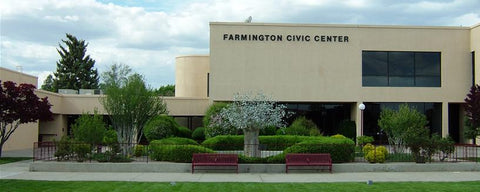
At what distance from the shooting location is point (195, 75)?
44.9m

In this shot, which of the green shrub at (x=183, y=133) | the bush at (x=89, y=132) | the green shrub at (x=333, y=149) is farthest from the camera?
the green shrub at (x=183, y=133)

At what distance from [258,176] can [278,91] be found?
58.4 ft

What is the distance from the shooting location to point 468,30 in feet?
118

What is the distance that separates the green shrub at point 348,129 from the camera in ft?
119

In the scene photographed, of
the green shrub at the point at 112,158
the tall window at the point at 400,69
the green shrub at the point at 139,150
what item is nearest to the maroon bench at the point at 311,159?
the green shrub at the point at 112,158

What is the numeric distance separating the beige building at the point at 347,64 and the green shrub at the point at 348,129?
44cm

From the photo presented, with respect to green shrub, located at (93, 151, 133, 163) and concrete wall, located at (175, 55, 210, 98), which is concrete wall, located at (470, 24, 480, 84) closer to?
concrete wall, located at (175, 55, 210, 98)

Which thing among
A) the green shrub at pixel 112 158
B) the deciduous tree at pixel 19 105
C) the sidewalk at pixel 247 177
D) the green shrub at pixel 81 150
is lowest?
the sidewalk at pixel 247 177

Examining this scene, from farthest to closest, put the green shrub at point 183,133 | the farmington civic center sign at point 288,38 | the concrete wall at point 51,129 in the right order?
1. the concrete wall at point 51,129
2. the farmington civic center sign at point 288,38
3. the green shrub at point 183,133

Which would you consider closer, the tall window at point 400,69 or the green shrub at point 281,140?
the green shrub at point 281,140

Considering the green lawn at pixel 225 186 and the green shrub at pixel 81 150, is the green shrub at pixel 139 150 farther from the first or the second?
the green lawn at pixel 225 186

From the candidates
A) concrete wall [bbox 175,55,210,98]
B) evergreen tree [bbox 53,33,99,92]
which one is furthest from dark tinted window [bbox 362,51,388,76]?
evergreen tree [bbox 53,33,99,92]

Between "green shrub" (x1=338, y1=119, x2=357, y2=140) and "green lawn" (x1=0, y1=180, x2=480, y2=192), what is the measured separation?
20143 mm

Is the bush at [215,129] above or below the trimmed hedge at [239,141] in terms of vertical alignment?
above
